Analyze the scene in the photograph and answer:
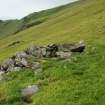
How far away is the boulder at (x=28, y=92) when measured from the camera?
28928 millimetres

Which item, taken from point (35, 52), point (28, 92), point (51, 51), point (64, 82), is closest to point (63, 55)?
point (51, 51)

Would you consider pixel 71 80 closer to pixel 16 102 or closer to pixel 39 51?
pixel 16 102

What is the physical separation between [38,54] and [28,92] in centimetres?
1111

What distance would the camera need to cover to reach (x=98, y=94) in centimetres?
2683

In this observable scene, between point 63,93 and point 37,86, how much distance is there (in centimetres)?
292

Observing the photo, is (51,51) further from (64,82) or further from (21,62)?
(64,82)

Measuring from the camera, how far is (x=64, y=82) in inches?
1192

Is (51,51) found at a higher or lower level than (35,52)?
lower

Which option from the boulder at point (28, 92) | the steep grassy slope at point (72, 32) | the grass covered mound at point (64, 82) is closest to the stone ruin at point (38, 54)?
the grass covered mound at point (64, 82)

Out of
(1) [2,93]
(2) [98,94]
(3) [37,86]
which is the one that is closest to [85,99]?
(2) [98,94]

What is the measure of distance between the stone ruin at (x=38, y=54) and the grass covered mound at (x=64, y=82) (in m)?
1.39

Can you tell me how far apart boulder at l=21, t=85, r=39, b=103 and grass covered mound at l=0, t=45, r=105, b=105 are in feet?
Result: 1.19

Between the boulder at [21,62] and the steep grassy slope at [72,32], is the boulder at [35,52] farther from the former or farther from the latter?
the steep grassy slope at [72,32]

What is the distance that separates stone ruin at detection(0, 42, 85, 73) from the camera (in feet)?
120
